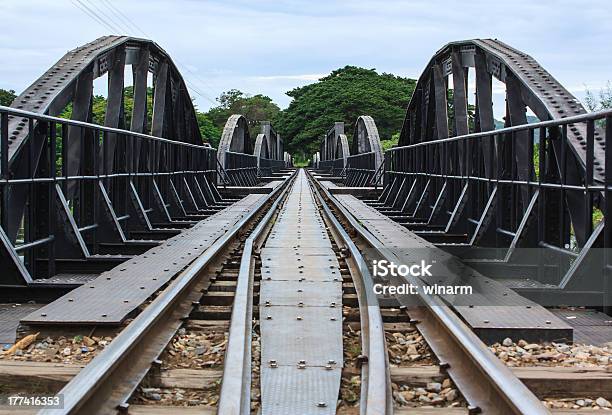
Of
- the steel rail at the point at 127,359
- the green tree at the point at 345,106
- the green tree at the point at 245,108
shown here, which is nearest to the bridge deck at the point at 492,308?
the steel rail at the point at 127,359

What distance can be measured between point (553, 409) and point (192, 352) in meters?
1.97

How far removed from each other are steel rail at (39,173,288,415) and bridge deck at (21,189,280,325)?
262 millimetres

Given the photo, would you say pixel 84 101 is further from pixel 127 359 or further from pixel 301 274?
pixel 127 359

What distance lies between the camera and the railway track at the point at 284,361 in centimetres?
333

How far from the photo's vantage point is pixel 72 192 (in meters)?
8.31

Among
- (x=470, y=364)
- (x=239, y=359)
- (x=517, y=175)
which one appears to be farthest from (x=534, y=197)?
(x=239, y=359)

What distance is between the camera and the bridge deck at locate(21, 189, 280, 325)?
4895mm

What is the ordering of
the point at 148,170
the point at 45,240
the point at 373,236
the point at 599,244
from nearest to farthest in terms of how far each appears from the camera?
the point at 599,244
the point at 45,240
the point at 373,236
the point at 148,170

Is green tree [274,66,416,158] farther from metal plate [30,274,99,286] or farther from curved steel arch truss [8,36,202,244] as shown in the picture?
metal plate [30,274,99,286]

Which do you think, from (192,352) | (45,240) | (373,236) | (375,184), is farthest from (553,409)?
(375,184)

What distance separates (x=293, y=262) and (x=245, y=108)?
438 ft

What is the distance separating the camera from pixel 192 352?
4.40 metres

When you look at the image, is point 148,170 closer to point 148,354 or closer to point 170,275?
point 170,275

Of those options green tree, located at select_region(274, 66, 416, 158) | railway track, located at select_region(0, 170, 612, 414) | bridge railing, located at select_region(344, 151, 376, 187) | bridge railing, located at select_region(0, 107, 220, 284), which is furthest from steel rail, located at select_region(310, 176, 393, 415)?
green tree, located at select_region(274, 66, 416, 158)
